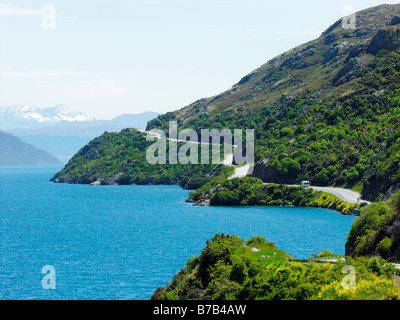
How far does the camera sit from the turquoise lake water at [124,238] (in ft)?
152

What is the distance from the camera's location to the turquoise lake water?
1825 inches

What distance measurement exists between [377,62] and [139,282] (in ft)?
347

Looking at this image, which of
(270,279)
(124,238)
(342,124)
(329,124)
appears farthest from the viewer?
(329,124)

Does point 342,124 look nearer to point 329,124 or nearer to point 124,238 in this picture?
point 329,124

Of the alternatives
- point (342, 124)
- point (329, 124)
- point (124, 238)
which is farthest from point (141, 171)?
point (124, 238)

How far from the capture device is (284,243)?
6262 cm

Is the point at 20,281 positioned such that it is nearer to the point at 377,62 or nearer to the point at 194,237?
the point at 194,237

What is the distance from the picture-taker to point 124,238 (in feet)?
239

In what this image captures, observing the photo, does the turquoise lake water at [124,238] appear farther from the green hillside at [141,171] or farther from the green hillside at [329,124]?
the green hillside at [141,171]

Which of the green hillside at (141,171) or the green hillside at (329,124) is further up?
the green hillside at (329,124)

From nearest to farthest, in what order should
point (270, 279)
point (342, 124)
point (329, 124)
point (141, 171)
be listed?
point (270, 279), point (342, 124), point (329, 124), point (141, 171)

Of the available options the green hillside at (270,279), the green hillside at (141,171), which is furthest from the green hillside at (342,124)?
the green hillside at (270,279)

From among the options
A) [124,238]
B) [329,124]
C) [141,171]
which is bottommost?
[124,238]

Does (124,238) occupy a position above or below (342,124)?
below
